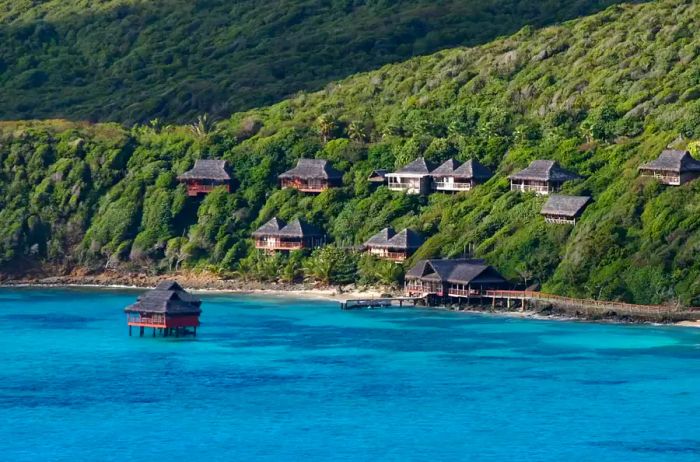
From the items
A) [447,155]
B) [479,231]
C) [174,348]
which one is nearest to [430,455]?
[174,348]

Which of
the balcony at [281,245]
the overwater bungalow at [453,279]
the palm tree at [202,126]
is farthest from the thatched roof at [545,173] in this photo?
the palm tree at [202,126]

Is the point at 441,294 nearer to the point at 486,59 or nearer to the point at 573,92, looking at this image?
the point at 573,92

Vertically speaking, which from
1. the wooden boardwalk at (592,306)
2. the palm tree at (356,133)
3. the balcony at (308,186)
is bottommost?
the wooden boardwalk at (592,306)

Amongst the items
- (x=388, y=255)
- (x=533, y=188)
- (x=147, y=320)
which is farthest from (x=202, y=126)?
(x=147, y=320)

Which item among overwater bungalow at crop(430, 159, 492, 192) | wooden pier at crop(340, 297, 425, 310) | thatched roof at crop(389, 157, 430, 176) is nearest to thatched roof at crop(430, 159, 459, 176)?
overwater bungalow at crop(430, 159, 492, 192)

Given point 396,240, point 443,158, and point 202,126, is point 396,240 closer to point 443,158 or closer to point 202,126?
point 443,158

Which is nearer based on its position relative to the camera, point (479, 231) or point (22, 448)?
point (22, 448)

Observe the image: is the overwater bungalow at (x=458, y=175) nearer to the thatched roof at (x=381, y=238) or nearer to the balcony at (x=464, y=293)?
the thatched roof at (x=381, y=238)

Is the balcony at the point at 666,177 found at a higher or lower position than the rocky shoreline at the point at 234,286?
higher
